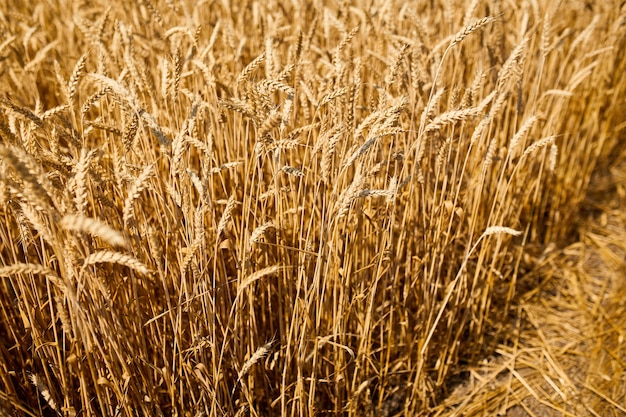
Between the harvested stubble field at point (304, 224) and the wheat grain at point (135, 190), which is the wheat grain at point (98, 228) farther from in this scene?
the wheat grain at point (135, 190)

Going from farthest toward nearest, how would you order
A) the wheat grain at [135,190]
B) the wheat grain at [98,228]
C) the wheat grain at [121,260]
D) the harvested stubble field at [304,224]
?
the harvested stubble field at [304,224]
the wheat grain at [135,190]
the wheat grain at [121,260]
the wheat grain at [98,228]

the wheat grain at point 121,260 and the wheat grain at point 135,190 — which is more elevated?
the wheat grain at point 135,190

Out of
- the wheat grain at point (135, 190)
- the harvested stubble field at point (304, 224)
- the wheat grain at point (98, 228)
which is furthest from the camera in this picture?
the harvested stubble field at point (304, 224)

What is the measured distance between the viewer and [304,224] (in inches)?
56.7

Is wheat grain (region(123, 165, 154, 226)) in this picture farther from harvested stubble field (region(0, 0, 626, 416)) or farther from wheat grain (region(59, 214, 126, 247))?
wheat grain (region(59, 214, 126, 247))

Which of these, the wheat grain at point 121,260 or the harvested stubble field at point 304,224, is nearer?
the wheat grain at point 121,260

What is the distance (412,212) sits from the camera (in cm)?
147

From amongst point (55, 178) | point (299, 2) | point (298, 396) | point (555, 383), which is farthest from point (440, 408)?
point (299, 2)

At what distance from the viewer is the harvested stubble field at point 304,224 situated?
1.06m

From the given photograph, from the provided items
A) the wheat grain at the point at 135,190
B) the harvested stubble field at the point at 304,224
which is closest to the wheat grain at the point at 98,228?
the harvested stubble field at the point at 304,224

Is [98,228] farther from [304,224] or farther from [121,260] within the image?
[304,224]

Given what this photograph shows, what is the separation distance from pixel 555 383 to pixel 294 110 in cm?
121

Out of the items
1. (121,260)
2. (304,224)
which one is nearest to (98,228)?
(121,260)

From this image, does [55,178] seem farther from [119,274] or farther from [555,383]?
[555,383]
